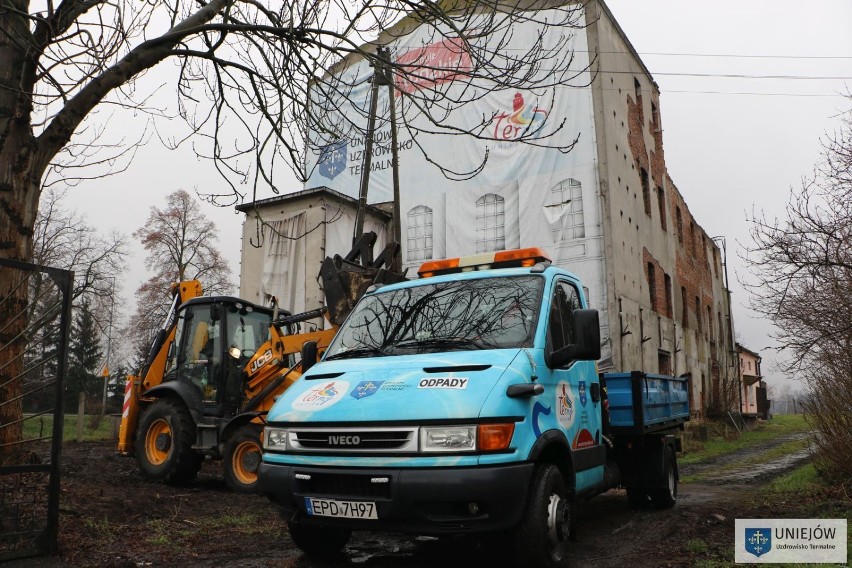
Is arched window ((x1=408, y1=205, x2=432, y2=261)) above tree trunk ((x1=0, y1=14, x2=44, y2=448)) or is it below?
above

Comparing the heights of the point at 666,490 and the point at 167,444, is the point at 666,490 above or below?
below

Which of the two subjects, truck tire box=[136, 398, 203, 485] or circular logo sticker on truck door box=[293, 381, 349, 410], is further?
truck tire box=[136, 398, 203, 485]

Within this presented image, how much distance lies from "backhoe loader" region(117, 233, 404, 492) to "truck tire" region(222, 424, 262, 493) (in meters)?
0.01

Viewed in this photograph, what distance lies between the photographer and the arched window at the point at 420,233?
22.3 metres

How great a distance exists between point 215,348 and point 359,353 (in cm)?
568

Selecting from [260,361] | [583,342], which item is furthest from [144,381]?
[583,342]

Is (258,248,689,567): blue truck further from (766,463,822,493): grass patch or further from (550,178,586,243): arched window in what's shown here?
(550,178,586,243): arched window

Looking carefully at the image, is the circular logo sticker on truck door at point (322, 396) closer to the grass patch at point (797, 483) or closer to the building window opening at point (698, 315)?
the grass patch at point (797, 483)

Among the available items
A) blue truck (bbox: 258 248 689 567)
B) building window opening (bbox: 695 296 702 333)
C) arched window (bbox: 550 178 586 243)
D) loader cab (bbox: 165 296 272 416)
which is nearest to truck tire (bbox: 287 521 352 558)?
blue truck (bbox: 258 248 689 567)

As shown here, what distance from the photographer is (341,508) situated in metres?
4.37

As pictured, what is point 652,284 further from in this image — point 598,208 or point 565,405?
point 565,405

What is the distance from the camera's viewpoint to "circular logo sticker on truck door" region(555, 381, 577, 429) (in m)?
5.11

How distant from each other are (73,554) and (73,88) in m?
4.20

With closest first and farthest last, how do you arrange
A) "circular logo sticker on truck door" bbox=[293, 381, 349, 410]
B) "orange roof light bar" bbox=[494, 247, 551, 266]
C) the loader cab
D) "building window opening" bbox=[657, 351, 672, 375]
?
"circular logo sticker on truck door" bbox=[293, 381, 349, 410]
"orange roof light bar" bbox=[494, 247, 551, 266]
the loader cab
"building window opening" bbox=[657, 351, 672, 375]
